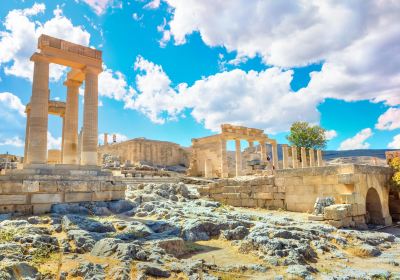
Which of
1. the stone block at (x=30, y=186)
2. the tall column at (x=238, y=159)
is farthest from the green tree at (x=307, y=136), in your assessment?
the stone block at (x=30, y=186)

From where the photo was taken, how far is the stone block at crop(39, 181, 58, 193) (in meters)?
10.7

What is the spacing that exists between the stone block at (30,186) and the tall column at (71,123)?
275 inches

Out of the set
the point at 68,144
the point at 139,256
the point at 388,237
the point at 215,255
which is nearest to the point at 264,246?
the point at 215,255

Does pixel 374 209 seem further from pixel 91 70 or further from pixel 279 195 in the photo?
pixel 91 70

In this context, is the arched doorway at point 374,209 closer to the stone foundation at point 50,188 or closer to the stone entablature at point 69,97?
the stone foundation at point 50,188

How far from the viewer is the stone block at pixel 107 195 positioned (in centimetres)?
1202

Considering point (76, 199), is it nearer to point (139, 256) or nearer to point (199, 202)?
point (199, 202)

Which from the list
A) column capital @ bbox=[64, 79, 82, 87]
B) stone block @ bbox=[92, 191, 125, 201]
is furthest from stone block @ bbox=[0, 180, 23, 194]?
column capital @ bbox=[64, 79, 82, 87]

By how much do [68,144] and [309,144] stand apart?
37777 millimetres

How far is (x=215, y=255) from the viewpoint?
6.83 m

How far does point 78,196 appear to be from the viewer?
37.9 feet

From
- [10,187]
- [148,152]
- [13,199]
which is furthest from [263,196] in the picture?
[148,152]

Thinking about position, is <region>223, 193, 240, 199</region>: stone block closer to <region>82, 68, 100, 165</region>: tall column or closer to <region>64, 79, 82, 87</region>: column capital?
<region>82, 68, 100, 165</region>: tall column

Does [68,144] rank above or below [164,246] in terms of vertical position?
above
